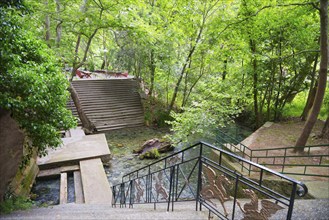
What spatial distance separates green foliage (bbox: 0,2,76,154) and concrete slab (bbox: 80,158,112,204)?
8.19 ft

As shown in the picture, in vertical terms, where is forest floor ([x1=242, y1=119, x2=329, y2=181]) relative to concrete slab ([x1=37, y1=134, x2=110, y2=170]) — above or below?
above

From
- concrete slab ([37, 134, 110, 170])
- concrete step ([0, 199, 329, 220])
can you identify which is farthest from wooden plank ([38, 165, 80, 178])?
concrete step ([0, 199, 329, 220])

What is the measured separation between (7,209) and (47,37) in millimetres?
8818

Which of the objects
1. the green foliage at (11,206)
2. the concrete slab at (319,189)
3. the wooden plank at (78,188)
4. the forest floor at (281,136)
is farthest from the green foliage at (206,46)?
Answer: the green foliage at (11,206)

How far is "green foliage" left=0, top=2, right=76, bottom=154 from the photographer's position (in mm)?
3207

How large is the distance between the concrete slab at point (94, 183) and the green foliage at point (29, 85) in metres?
2.50

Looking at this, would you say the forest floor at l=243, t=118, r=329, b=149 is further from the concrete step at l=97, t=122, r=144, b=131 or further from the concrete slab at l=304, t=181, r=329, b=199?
the concrete step at l=97, t=122, r=144, b=131

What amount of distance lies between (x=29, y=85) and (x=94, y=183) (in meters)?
Answer: 4.29

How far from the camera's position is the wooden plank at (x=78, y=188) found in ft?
20.8

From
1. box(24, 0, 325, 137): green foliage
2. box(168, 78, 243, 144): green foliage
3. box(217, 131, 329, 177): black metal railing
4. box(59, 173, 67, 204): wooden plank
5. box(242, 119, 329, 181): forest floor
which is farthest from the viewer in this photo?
box(24, 0, 325, 137): green foliage

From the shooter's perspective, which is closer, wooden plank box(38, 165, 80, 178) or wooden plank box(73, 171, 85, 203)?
wooden plank box(73, 171, 85, 203)

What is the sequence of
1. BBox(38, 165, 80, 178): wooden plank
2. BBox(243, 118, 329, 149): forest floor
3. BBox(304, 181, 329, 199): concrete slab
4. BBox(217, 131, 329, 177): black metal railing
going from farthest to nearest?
1. BBox(243, 118, 329, 149): forest floor
2. BBox(38, 165, 80, 178): wooden plank
3. BBox(217, 131, 329, 177): black metal railing
4. BBox(304, 181, 329, 199): concrete slab

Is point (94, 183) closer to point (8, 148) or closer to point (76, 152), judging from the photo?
point (76, 152)

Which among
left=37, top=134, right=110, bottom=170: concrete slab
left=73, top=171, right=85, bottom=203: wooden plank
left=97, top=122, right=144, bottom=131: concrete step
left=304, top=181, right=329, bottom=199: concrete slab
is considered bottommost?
left=73, top=171, right=85, bottom=203: wooden plank
